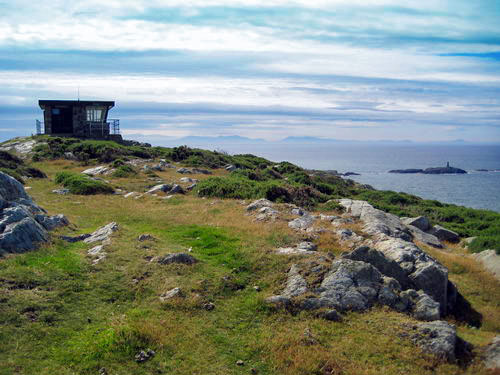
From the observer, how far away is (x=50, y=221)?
16422 mm

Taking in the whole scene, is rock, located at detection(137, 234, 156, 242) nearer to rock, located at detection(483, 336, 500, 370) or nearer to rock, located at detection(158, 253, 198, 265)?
rock, located at detection(158, 253, 198, 265)

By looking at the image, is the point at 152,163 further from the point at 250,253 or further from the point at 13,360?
the point at 13,360

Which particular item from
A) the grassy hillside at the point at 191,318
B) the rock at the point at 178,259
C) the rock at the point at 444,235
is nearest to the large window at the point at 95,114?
the grassy hillside at the point at 191,318

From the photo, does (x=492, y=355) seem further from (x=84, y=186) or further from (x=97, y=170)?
(x=97, y=170)

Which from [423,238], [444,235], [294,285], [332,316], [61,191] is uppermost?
[61,191]

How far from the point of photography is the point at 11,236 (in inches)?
529

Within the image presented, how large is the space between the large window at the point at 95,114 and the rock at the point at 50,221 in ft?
152

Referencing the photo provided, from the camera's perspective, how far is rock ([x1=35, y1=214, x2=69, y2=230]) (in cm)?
1609

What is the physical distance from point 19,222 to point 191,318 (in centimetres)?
742

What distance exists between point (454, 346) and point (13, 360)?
9466mm

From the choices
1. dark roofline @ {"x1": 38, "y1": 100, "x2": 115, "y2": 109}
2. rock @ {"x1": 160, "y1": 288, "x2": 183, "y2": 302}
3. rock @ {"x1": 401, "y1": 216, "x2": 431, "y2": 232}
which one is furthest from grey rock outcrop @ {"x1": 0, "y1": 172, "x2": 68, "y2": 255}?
dark roofline @ {"x1": 38, "y1": 100, "x2": 115, "y2": 109}

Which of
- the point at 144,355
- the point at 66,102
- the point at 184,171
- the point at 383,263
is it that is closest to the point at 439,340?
the point at 383,263

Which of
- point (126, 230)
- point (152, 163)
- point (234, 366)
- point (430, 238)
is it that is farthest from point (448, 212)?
point (234, 366)

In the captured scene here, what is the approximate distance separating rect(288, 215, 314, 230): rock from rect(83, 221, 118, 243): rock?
7050 mm
